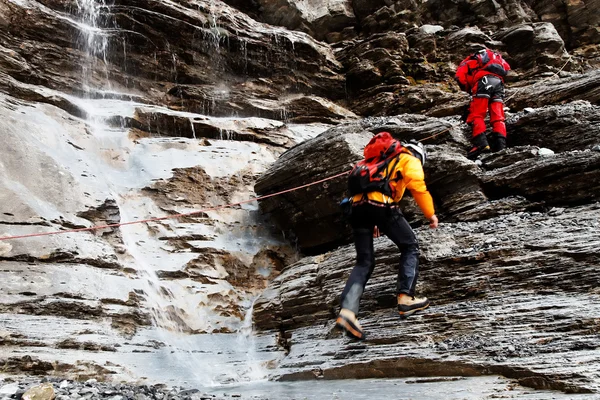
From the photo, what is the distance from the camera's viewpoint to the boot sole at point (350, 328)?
7227 mm

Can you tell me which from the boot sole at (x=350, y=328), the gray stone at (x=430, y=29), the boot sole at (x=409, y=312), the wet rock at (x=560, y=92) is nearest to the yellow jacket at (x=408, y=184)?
the boot sole at (x=409, y=312)

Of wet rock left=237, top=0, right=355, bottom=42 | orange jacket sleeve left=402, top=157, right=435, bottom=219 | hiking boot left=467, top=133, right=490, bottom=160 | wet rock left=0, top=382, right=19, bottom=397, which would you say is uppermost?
wet rock left=237, top=0, right=355, bottom=42

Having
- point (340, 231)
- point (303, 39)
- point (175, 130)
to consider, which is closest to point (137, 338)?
point (340, 231)

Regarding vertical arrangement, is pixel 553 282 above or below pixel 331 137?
below

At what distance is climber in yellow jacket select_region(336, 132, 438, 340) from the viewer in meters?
7.24

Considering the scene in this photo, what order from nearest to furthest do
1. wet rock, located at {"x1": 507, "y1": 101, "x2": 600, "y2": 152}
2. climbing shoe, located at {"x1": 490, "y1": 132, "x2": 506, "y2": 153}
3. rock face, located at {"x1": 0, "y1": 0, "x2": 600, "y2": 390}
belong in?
rock face, located at {"x1": 0, "y1": 0, "x2": 600, "y2": 390} < wet rock, located at {"x1": 507, "y1": 101, "x2": 600, "y2": 152} < climbing shoe, located at {"x1": 490, "y1": 132, "x2": 506, "y2": 153}

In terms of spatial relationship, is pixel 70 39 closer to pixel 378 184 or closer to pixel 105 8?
pixel 105 8

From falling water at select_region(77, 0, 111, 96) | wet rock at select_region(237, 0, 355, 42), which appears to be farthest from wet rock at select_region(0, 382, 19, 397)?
wet rock at select_region(237, 0, 355, 42)

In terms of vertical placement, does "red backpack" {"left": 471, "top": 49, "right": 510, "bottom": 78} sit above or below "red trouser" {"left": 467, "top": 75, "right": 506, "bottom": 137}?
above

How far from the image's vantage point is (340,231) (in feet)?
37.6

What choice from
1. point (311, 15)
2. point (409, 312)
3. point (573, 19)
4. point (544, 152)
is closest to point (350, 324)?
point (409, 312)

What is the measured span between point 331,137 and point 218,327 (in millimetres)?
5277

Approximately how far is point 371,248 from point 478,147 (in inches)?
197

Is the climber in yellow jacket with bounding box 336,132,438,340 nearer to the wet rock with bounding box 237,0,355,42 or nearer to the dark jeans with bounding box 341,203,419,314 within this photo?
the dark jeans with bounding box 341,203,419,314
